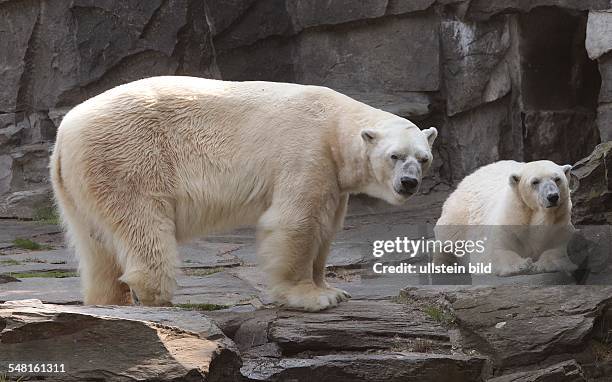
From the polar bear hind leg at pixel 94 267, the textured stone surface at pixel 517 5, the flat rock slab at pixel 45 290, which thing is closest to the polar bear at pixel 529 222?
the polar bear hind leg at pixel 94 267

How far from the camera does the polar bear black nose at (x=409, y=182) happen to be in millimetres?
5598

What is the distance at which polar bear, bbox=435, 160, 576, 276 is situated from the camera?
22.8ft

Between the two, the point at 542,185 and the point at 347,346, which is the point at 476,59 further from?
the point at 347,346

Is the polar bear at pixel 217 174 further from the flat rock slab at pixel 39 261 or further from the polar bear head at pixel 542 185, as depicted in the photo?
the flat rock slab at pixel 39 261

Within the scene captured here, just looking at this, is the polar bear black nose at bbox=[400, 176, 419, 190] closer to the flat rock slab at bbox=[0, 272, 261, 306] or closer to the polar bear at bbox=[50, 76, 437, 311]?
the polar bear at bbox=[50, 76, 437, 311]

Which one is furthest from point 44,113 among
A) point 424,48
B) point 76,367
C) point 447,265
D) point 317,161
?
point 76,367

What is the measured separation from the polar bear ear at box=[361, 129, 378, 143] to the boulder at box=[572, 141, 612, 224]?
12.7 ft

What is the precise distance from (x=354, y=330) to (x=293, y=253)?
0.61 m

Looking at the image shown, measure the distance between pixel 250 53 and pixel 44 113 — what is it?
8.94 ft

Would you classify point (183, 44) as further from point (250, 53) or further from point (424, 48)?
point (424, 48)

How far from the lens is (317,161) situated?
19.4ft

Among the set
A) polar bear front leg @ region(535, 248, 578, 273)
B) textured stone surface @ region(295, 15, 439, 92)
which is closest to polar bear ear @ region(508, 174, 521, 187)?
polar bear front leg @ region(535, 248, 578, 273)

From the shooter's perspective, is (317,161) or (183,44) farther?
(183,44)

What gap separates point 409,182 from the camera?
5.61m
